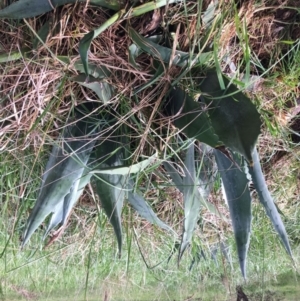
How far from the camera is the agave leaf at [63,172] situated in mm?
603

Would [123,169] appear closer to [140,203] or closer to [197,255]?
[140,203]

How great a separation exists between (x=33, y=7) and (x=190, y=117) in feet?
0.76

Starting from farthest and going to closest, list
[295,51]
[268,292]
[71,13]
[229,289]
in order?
[268,292] → [229,289] → [295,51] → [71,13]

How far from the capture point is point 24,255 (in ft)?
3.07

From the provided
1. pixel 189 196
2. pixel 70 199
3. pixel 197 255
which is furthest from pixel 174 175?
pixel 197 255

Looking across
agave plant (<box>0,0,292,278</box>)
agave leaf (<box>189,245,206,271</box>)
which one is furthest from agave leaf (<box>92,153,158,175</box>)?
agave leaf (<box>189,245,206,271</box>)

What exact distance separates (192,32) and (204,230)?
420mm

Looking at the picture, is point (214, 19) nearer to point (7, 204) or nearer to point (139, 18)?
point (139, 18)

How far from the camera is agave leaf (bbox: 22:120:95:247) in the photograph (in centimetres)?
60

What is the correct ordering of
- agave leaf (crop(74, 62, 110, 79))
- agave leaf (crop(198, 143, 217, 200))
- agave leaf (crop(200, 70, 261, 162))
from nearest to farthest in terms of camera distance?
agave leaf (crop(200, 70, 261, 162)) → agave leaf (crop(74, 62, 110, 79)) → agave leaf (crop(198, 143, 217, 200))

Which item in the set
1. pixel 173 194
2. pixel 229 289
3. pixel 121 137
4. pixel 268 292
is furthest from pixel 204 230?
pixel 268 292

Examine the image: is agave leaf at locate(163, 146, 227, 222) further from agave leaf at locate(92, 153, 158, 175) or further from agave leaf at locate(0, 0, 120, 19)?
agave leaf at locate(0, 0, 120, 19)

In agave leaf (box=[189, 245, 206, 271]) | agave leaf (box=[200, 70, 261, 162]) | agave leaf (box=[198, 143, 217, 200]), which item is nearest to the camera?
agave leaf (box=[200, 70, 261, 162])

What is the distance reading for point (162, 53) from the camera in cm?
55
